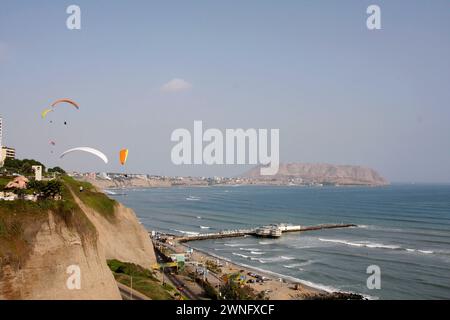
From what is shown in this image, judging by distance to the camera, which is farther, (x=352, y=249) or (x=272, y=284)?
(x=352, y=249)

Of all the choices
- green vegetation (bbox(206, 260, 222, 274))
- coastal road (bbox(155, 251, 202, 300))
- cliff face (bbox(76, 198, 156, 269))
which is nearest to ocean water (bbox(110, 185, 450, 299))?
green vegetation (bbox(206, 260, 222, 274))

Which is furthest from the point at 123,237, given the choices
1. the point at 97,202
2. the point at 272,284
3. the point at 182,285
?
the point at 272,284

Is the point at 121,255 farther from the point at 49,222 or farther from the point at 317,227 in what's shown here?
the point at 317,227

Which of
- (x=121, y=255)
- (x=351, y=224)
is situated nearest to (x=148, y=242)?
(x=121, y=255)

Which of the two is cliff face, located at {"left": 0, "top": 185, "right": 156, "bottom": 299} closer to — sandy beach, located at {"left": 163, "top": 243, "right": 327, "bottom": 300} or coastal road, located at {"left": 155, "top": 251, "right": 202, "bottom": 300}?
coastal road, located at {"left": 155, "top": 251, "right": 202, "bottom": 300}

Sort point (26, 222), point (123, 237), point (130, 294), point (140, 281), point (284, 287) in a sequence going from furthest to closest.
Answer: point (123, 237), point (284, 287), point (140, 281), point (130, 294), point (26, 222)

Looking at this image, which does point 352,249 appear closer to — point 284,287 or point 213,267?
point 213,267

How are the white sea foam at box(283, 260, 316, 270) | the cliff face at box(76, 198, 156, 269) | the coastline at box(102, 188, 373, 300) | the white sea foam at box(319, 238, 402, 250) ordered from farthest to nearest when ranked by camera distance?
the white sea foam at box(319, 238, 402, 250) < the white sea foam at box(283, 260, 316, 270) < the cliff face at box(76, 198, 156, 269) < the coastline at box(102, 188, 373, 300)
